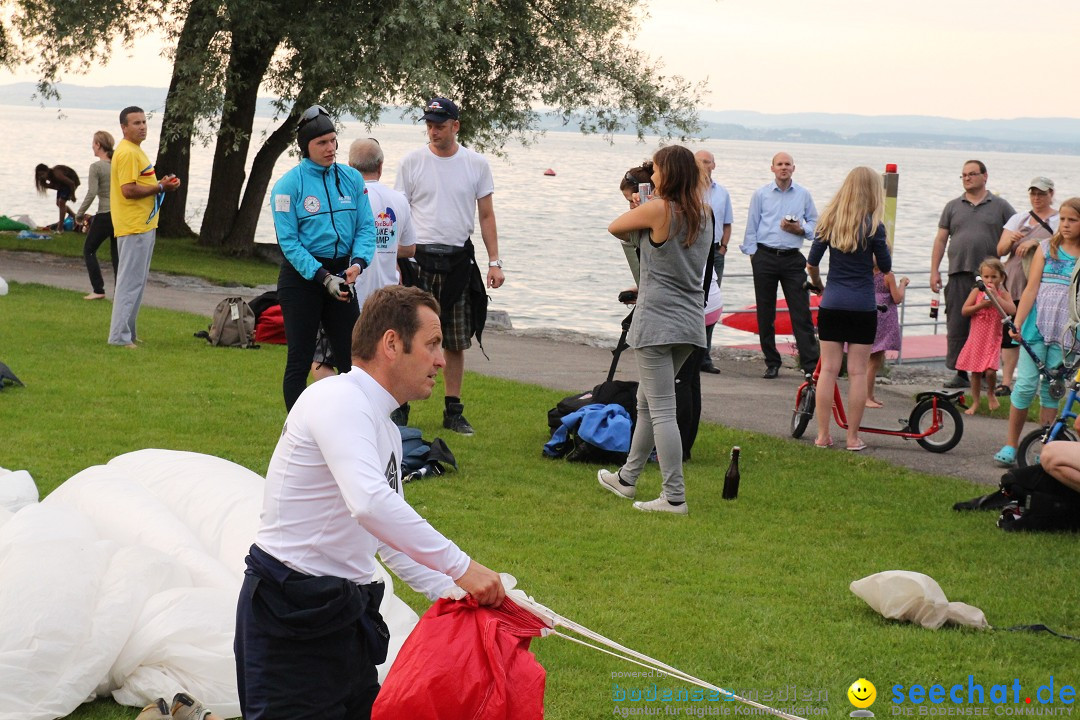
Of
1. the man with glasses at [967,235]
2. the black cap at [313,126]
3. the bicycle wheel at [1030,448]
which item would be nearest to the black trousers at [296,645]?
the black cap at [313,126]

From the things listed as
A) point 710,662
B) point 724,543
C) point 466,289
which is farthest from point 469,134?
point 710,662

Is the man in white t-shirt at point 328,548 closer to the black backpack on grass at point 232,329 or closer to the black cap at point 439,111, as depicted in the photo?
the black cap at point 439,111

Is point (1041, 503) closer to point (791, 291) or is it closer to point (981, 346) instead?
point (981, 346)

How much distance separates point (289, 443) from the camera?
3.27 metres

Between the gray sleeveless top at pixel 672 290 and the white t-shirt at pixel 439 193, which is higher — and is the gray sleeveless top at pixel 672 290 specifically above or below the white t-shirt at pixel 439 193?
below

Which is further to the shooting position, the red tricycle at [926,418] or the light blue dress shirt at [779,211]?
the light blue dress shirt at [779,211]

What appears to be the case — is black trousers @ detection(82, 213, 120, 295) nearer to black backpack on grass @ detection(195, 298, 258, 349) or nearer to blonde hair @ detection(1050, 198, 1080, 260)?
black backpack on grass @ detection(195, 298, 258, 349)

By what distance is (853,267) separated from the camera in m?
9.02

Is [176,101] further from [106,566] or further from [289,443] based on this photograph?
[289,443]

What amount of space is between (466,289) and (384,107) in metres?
13.1

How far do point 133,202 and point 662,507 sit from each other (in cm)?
670

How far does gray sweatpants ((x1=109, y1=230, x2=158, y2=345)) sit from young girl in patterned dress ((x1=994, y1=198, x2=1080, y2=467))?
26.0 feet

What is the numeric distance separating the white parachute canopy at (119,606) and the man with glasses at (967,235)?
30.3 ft

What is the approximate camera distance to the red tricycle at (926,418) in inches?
380
